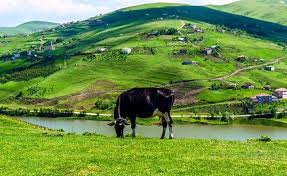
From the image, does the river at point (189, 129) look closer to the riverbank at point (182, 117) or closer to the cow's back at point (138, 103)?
the riverbank at point (182, 117)

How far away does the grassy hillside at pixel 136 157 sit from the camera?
91.1ft

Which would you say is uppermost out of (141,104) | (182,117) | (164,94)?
(164,94)

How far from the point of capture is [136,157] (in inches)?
1226

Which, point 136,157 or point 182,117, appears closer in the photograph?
point 136,157

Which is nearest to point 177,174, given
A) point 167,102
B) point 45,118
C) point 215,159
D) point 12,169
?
point 215,159

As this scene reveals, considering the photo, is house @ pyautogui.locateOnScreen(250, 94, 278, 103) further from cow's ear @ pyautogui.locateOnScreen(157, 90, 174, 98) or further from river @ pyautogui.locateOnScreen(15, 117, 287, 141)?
cow's ear @ pyautogui.locateOnScreen(157, 90, 174, 98)

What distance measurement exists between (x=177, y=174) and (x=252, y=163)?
5.67 metres

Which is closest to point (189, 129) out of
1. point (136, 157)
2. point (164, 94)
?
point (164, 94)

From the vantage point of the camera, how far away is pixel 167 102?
41.9 meters

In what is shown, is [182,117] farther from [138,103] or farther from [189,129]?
[138,103]

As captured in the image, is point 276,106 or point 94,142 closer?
point 94,142

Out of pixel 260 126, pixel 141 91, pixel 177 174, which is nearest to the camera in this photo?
pixel 177 174

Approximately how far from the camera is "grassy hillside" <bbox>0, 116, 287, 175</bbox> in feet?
91.1

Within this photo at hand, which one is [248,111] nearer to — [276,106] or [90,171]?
[276,106]
